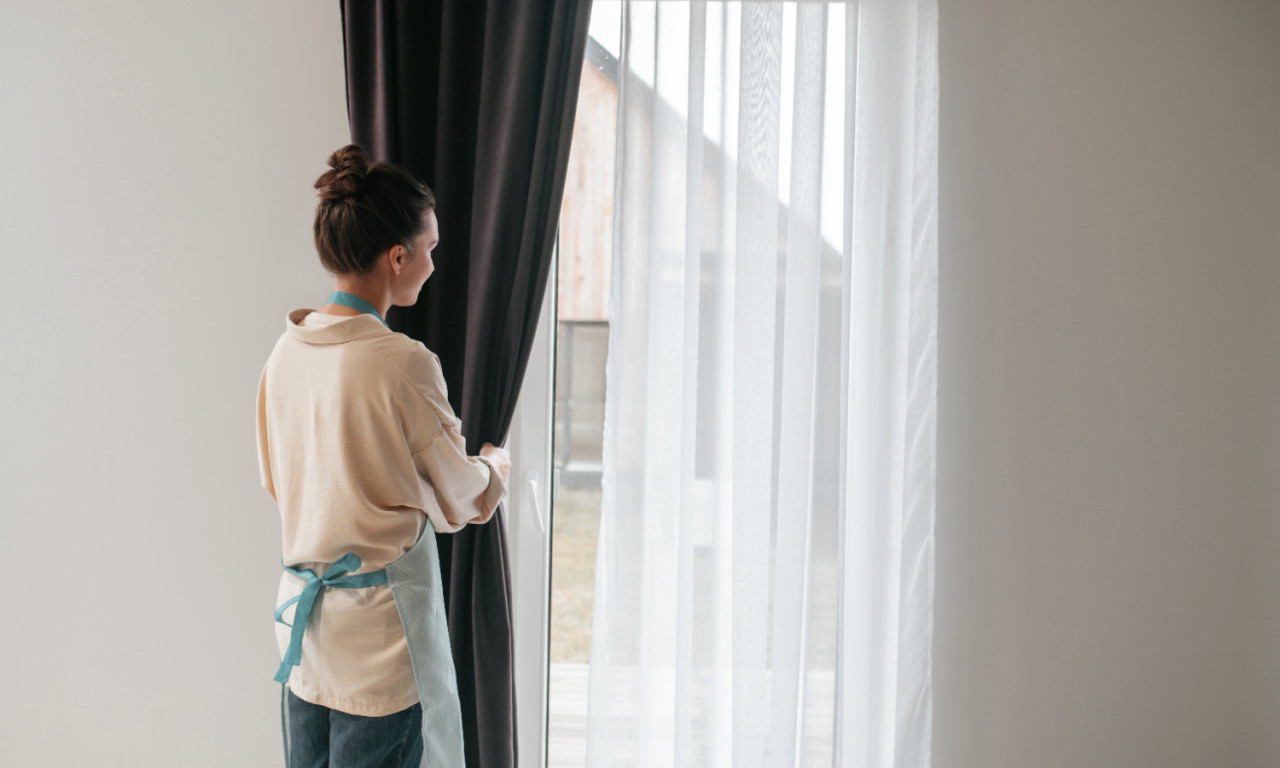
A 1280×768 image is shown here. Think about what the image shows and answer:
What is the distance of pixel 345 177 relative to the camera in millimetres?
1210

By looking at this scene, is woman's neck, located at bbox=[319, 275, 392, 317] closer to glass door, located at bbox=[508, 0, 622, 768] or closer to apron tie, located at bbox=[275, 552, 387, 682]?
apron tie, located at bbox=[275, 552, 387, 682]

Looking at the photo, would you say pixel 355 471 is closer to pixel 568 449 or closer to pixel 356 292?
pixel 356 292

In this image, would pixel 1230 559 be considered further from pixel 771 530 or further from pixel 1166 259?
pixel 771 530

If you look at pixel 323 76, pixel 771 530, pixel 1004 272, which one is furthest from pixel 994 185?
pixel 323 76

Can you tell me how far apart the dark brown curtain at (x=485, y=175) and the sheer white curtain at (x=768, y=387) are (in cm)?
18

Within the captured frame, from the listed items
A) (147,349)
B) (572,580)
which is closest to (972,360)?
(572,580)

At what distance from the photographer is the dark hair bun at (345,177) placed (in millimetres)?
1206

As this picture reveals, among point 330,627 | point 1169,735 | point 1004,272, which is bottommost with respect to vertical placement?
point 1169,735

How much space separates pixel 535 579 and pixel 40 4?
176 centimetres

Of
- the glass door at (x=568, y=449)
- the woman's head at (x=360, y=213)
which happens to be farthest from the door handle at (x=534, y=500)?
the woman's head at (x=360, y=213)

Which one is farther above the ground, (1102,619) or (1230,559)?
(1230,559)

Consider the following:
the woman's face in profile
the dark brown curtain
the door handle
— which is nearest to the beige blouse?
the woman's face in profile

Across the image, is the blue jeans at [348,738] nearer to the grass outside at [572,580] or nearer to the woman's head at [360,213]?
the grass outside at [572,580]

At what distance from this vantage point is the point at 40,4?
5.77 ft
